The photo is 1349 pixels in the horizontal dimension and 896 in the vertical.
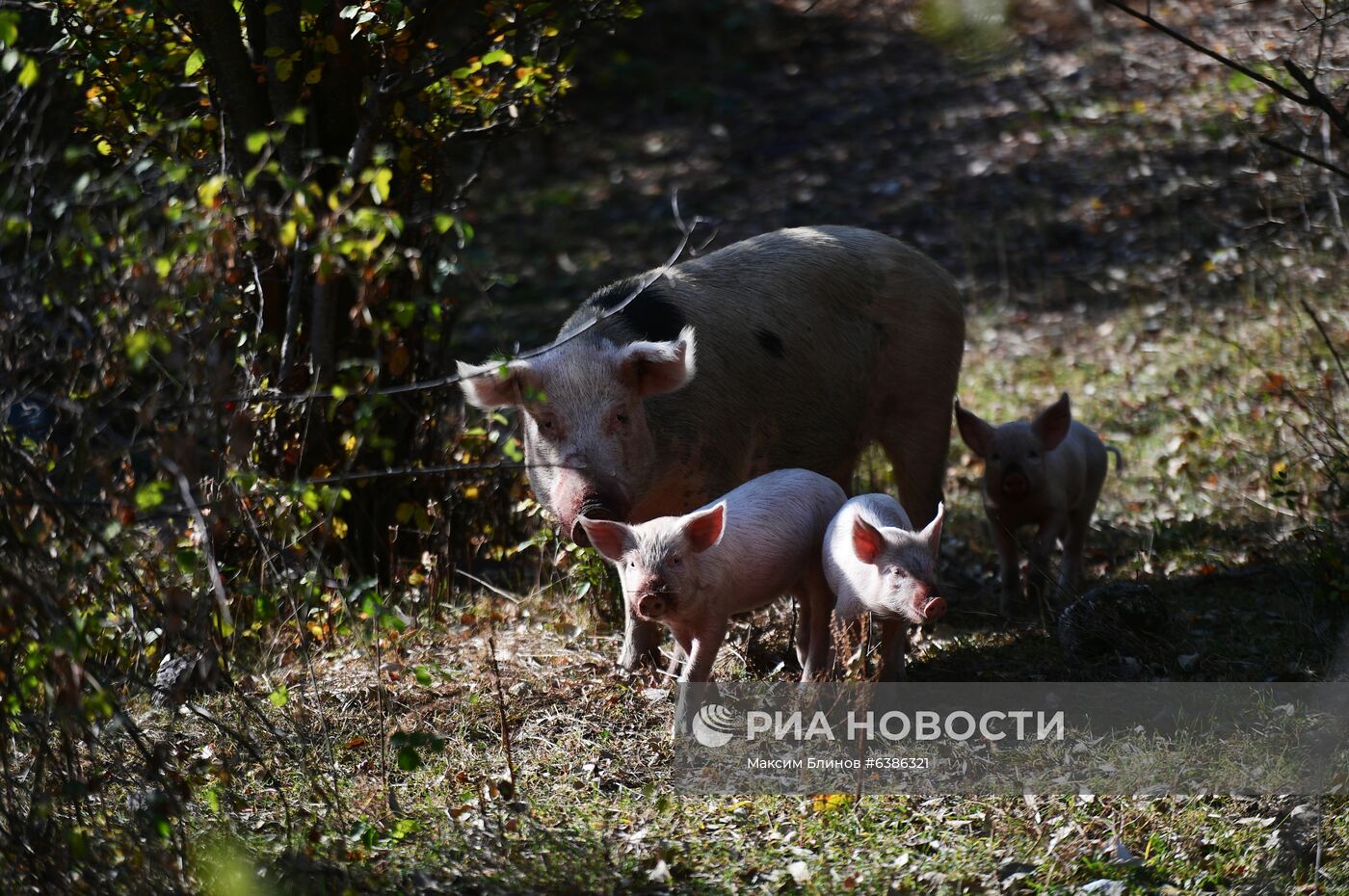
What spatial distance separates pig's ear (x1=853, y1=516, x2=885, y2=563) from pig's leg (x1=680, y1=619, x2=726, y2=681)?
583 mm

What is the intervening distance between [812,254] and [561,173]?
32.0 ft

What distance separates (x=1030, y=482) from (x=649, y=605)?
2.47 meters

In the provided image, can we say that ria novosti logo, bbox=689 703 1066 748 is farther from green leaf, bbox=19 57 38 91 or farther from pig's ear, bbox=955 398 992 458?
green leaf, bbox=19 57 38 91

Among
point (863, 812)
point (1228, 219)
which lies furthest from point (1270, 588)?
point (1228, 219)

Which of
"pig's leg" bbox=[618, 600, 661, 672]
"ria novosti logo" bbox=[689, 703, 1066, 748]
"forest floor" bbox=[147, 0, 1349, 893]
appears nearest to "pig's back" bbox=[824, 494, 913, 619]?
"ria novosti logo" bbox=[689, 703, 1066, 748]

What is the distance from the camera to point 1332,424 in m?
5.85

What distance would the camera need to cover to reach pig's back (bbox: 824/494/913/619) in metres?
4.70

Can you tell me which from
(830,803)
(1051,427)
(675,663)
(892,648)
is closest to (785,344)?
(1051,427)

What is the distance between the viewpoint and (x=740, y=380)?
602 centimetres

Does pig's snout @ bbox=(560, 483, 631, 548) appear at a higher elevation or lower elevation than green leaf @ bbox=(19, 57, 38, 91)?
lower

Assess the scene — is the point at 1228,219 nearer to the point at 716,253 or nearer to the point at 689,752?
the point at 716,253

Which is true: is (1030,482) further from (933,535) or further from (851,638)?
(851,638)

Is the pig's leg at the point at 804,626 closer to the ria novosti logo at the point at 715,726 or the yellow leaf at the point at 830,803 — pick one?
the ria novosti logo at the point at 715,726

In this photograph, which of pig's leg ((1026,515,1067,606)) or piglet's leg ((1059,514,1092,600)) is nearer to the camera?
pig's leg ((1026,515,1067,606))
